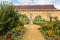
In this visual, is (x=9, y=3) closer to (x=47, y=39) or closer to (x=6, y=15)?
(x=6, y=15)

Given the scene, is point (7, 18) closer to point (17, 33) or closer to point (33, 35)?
point (17, 33)

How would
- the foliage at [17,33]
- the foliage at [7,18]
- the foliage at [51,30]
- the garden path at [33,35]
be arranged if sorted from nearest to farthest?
the foliage at [17,33] < the garden path at [33,35] < the foliage at [51,30] < the foliage at [7,18]

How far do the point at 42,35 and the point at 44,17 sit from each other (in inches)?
536

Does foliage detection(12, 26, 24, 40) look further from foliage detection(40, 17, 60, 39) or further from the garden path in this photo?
foliage detection(40, 17, 60, 39)

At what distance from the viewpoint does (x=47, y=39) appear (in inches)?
748

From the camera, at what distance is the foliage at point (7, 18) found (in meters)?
22.5

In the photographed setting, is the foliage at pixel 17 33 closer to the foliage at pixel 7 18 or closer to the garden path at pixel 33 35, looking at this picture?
the garden path at pixel 33 35

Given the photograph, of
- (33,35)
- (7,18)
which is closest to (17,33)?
(33,35)

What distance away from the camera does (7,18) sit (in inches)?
900

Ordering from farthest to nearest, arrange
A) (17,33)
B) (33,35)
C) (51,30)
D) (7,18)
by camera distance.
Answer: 1. (7,18)
2. (51,30)
3. (33,35)
4. (17,33)

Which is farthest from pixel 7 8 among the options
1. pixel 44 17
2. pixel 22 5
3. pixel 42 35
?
pixel 22 5

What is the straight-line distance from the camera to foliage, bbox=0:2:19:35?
2253 centimetres

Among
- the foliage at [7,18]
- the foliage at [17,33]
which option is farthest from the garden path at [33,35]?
the foliage at [7,18]

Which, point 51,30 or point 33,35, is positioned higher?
point 51,30
